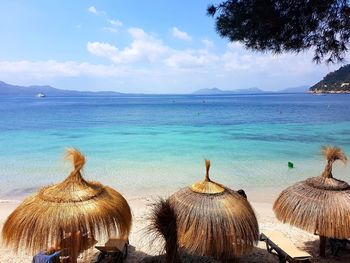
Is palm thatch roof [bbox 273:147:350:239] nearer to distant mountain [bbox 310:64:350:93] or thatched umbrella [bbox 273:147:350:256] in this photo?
thatched umbrella [bbox 273:147:350:256]

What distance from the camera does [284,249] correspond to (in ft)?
17.6

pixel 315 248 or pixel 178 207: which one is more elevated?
pixel 178 207

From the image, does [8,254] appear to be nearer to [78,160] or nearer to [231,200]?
[78,160]

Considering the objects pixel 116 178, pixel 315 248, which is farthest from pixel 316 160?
pixel 315 248

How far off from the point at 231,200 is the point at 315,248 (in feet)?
8.68

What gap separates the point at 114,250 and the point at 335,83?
436ft

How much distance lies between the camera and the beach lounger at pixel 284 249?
5.12m

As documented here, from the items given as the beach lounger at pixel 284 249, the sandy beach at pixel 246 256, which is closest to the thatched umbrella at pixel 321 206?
the beach lounger at pixel 284 249

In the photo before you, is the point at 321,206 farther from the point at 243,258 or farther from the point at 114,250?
the point at 114,250

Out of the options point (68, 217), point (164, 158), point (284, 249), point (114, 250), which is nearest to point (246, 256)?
point (284, 249)

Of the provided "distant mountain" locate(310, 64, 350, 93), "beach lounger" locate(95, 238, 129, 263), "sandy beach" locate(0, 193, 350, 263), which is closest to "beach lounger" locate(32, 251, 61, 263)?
"sandy beach" locate(0, 193, 350, 263)

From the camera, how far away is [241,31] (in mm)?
5699

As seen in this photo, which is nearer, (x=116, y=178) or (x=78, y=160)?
(x=78, y=160)

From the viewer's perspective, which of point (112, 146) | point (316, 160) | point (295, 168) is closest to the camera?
point (295, 168)
